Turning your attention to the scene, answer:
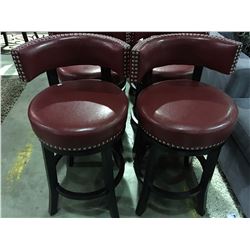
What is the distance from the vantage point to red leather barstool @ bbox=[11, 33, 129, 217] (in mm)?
1067

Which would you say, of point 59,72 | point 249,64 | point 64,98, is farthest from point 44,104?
point 249,64

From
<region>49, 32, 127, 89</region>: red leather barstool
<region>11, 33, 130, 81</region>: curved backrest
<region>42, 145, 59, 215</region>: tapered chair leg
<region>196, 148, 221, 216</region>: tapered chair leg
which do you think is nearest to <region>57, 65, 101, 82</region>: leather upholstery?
<region>49, 32, 127, 89</region>: red leather barstool

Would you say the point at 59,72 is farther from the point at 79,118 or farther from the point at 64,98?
the point at 79,118

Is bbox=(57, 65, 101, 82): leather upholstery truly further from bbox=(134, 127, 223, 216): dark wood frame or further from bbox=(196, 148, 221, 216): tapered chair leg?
bbox=(196, 148, 221, 216): tapered chair leg

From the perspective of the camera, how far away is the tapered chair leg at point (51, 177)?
49.5 inches

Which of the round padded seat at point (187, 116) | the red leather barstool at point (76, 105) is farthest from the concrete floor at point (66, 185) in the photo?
the round padded seat at point (187, 116)

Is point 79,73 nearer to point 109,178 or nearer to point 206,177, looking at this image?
point 109,178

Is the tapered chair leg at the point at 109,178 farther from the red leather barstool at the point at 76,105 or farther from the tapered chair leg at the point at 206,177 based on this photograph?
the tapered chair leg at the point at 206,177

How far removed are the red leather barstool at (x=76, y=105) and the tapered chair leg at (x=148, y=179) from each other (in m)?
0.15

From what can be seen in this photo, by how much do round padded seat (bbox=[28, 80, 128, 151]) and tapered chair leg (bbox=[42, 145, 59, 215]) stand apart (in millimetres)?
152

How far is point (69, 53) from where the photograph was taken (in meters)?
1.33

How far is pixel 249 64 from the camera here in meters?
1.66

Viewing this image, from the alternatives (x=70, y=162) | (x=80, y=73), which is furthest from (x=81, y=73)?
(x=70, y=162)

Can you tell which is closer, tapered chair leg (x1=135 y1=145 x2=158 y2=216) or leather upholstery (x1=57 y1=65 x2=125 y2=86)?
tapered chair leg (x1=135 y1=145 x2=158 y2=216)
